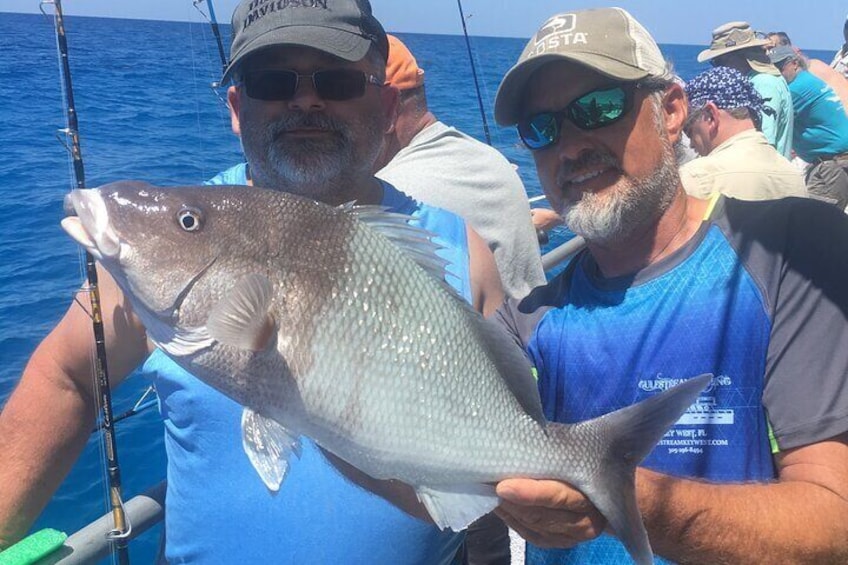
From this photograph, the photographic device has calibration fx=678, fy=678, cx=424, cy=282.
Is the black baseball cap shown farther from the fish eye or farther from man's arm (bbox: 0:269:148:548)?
man's arm (bbox: 0:269:148:548)

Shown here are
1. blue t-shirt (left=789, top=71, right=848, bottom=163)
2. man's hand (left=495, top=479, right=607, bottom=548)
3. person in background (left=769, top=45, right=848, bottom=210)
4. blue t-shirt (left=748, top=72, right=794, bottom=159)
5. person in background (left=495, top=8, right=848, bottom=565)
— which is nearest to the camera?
man's hand (left=495, top=479, right=607, bottom=548)

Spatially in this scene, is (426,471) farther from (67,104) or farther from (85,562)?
(67,104)

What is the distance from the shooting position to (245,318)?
1.30 metres

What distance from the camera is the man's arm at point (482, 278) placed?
2.14 meters

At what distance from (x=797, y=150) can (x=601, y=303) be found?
19.4 feet

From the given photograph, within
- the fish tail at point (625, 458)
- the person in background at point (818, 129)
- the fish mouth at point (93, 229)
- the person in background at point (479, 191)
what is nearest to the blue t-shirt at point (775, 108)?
the person in background at point (818, 129)

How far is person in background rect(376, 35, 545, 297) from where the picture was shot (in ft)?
9.82

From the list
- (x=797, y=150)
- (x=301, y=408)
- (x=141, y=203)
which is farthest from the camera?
(x=797, y=150)

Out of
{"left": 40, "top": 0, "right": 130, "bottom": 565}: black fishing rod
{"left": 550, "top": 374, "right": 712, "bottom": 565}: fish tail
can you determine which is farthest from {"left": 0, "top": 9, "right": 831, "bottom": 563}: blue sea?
{"left": 550, "top": 374, "right": 712, "bottom": 565}: fish tail

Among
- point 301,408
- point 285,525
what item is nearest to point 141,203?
point 301,408

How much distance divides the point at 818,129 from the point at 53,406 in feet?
22.3

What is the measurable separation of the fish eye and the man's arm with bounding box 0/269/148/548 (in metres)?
0.79

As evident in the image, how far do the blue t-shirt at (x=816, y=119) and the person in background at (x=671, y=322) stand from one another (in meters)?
5.32

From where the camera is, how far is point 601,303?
6.33 feet
